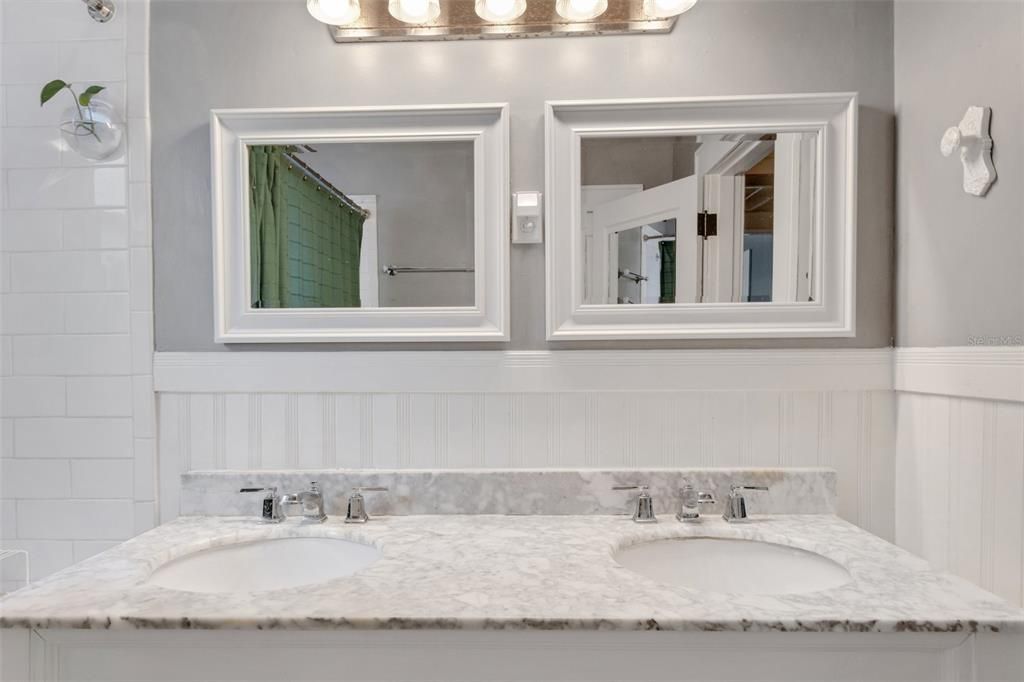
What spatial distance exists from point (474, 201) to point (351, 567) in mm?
829

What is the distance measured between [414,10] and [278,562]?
4.02 ft

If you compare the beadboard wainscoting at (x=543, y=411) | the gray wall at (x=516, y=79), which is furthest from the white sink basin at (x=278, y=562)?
the gray wall at (x=516, y=79)

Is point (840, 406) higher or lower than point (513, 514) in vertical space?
higher

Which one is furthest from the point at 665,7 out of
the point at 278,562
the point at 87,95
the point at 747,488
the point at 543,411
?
the point at 278,562

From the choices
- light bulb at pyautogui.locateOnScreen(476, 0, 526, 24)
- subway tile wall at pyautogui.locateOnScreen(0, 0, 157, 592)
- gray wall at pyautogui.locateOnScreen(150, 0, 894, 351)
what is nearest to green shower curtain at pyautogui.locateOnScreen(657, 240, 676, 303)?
gray wall at pyautogui.locateOnScreen(150, 0, 894, 351)

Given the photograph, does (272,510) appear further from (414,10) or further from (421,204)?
(414,10)

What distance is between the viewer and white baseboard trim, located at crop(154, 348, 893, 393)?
141cm

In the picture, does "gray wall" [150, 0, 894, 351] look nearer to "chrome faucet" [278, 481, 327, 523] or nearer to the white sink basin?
"chrome faucet" [278, 481, 327, 523]

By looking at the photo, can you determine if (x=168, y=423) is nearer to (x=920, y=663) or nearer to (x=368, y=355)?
(x=368, y=355)

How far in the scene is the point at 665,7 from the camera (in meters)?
1.35

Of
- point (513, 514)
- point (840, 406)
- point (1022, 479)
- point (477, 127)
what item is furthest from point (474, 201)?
point (1022, 479)

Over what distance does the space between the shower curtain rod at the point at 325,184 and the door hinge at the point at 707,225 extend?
753mm

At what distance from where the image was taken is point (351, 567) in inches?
50.2

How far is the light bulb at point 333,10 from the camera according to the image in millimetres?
1358
